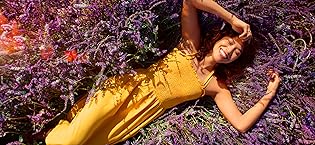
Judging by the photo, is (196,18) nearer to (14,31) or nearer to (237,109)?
(237,109)

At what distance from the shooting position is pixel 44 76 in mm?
1695

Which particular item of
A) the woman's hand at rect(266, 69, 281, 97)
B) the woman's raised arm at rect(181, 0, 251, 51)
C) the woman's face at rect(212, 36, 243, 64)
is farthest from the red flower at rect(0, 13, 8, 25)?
the woman's hand at rect(266, 69, 281, 97)

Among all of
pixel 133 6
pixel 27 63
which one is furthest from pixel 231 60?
pixel 27 63

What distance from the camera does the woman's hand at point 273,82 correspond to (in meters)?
1.84

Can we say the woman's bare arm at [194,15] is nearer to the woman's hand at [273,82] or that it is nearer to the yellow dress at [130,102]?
the yellow dress at [130,102]

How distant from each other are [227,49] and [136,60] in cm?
30

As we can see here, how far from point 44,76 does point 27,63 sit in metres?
0.07

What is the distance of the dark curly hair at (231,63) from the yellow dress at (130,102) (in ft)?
0.23

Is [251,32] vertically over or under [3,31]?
under

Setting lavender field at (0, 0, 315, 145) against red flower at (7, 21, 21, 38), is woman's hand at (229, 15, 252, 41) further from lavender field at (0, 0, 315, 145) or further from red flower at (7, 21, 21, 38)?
red flower at (7, 21, 21, 38)

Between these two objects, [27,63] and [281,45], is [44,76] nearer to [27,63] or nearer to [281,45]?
[27,63]

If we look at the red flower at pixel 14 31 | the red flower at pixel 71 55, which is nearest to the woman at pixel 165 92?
the red flower at pixel 71 55

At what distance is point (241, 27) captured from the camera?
1752 millimetres

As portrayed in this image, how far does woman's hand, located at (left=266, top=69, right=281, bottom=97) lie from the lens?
1.84 meters
